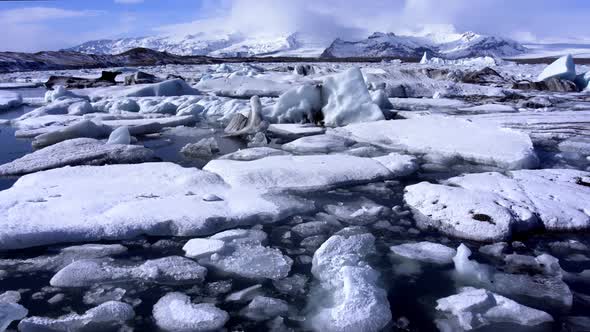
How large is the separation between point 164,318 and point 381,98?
23.1 feet

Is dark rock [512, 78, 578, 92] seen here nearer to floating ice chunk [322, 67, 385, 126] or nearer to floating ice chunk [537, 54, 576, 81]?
floating ice chunk [537, 54, 576, 81]

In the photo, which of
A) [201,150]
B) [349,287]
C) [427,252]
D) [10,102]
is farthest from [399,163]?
[10,102]

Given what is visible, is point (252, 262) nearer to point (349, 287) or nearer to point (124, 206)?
point (349, 287)

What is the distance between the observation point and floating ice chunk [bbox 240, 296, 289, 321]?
197 cm

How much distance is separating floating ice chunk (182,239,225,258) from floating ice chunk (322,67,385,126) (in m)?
4.55

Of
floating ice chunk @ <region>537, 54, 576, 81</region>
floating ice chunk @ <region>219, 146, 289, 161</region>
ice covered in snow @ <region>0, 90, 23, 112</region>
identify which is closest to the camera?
floating ice chunk @ <region>219, 146, 289, 161</region>

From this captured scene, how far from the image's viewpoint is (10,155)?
16.7 ft

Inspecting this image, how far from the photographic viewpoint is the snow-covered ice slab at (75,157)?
4.20 m

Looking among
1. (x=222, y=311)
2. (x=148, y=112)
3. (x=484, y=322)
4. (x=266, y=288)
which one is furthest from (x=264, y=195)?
(x=148, y=112)

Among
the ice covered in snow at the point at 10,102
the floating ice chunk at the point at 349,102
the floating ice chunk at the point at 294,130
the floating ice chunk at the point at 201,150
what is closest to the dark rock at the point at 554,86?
the floating ice chunk at the point at 349,102

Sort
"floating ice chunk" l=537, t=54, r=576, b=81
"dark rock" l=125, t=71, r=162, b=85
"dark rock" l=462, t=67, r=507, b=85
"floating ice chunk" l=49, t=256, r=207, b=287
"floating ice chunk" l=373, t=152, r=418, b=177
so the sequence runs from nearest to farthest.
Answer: "floating ice chunk" l=49, t=256, r=207, b=287 < "floating ice chunk" l=373, t=152, r=418, b=177 < "floating ice chunk" l=537, t=54, r=576, b=81 < "dark rock" l=125, t=71, r=162, b=85 < "dark rock" l=462, t=67, r=507, b=85

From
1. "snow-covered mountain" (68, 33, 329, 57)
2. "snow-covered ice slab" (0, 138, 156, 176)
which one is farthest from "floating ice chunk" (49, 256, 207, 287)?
"snow-covered mountain" (68, 33, 329, 57)

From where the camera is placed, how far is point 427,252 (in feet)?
8.39

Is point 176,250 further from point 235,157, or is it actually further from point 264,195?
point 235,157
